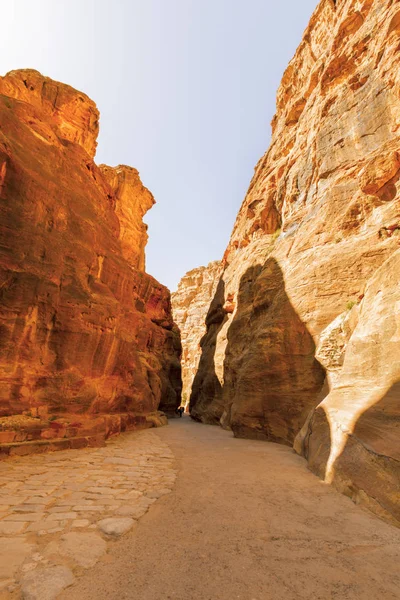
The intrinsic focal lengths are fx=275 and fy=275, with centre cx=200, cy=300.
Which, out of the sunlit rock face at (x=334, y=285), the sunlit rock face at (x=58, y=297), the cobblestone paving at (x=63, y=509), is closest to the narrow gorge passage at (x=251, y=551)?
the cobblestone paving at (x=63, y=509)

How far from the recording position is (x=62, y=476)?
5613mm

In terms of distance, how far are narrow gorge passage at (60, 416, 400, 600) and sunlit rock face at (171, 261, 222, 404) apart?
1943 inches

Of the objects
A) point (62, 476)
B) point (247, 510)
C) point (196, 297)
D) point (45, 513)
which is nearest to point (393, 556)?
point (247, 510)

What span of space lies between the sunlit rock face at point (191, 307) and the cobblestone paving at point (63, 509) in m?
47.0

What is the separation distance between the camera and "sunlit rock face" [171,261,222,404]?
58250 mm

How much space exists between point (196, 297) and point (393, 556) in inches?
2837

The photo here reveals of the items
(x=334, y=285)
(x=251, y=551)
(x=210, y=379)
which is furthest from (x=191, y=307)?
(x=251, y=551)

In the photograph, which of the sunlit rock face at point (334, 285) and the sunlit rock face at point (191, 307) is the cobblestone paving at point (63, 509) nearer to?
the sunlit rock face at point (334, 285)

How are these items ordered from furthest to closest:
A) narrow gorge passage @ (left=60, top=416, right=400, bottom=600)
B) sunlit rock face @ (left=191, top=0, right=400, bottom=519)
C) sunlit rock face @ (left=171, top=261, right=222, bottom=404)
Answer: sunlit rock face @ (left=171, top=261, right=222, bottom=404) < sunlit rock face @ (left=191, top=0, right=400, bottom=519) < narrow gorge passage @ (left=60, top=416, right=400, bottom=600)

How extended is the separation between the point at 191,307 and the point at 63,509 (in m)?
69.5

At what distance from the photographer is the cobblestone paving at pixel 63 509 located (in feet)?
8.18

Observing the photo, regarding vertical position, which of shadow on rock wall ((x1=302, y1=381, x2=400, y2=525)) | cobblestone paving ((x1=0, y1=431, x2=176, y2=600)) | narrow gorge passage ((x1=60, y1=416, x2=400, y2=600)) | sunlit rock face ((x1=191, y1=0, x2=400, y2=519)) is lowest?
cobblestone paving ((x1=0, y1=431, x2=176, y2=600))

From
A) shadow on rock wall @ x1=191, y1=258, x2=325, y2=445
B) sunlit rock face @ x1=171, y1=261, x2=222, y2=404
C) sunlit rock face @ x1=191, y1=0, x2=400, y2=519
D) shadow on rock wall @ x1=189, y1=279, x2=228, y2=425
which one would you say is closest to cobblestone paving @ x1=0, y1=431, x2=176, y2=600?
sunlit rock face @ x1=191, y1=0, x2=400, y2=519

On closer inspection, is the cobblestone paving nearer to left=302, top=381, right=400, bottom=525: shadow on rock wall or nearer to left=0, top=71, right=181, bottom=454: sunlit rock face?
left=0, top=71, right=181, bottom=454: sunlit rock face
